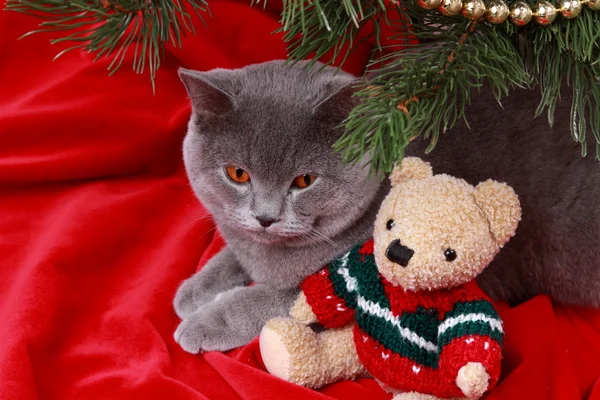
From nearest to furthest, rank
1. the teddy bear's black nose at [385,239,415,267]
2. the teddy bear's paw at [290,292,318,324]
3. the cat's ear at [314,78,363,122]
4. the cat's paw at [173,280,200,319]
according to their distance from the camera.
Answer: the teddy bear's black nose at [385,239,415,267], the cat's ear at [314,78,363,122], the teddy bear's paw at [290,292,318,324], the cat's paw at [173,280,200,319]

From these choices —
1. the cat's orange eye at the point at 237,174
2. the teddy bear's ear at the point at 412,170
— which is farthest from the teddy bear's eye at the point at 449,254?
the cat's orange eye at the point at 237,174

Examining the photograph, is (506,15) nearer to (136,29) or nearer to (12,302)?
(136,29)

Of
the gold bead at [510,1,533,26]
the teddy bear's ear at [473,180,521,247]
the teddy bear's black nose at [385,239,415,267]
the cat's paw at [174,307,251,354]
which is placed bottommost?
the cat's paw at [174,307,251,354]

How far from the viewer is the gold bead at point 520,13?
688mm

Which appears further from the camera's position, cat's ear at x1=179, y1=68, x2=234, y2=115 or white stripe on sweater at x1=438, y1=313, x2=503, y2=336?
cat's ear at x1=179, y1=68, x2=234, y2=115

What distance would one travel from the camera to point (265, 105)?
980 millimetres

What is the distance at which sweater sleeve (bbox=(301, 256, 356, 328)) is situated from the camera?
952 millimetres

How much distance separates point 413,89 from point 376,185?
13.5 inches

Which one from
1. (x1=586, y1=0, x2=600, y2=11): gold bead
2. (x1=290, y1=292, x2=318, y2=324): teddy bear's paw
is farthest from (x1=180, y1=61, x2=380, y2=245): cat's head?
(x1=586, y1=0, x2=600, y2=11): gold bead

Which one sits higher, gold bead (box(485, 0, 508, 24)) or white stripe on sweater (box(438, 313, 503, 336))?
gold bead (box(485, 0, 508, 24))

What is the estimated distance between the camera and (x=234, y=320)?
1083mm

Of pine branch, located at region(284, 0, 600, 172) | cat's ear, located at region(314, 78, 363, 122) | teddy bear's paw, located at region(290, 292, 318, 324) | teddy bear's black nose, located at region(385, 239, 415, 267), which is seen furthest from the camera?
teddy bear's paw, located at region(290, 292, 318, 324)

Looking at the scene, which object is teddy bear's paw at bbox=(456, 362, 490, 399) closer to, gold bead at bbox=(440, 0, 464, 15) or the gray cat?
the gray cat

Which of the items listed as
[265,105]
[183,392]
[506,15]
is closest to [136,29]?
[265,105]
